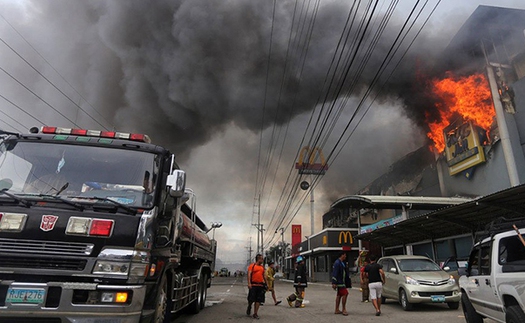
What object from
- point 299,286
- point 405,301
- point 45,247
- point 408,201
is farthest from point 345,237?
point 45,247

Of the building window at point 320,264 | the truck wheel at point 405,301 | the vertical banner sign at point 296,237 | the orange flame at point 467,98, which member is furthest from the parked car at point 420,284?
the vertical banner sign at point 296,237

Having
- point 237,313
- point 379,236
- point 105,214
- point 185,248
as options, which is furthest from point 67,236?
point 379,236

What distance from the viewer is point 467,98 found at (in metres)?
22.1

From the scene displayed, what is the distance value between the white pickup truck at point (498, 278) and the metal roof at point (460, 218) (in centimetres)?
489

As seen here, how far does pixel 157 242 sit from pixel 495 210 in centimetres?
1176

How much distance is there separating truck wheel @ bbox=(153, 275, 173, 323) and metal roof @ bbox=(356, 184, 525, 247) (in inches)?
355

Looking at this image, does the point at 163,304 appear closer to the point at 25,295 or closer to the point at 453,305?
the point at 25,295

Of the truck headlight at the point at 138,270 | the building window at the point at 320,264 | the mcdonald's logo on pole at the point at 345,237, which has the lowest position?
the truck headlight at the point at 138,270

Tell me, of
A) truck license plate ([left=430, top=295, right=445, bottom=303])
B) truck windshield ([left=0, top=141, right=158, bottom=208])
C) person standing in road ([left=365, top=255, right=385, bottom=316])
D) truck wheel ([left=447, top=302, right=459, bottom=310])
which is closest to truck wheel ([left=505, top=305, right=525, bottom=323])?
person standing in road ([left=365, top=255, right=385, bottom=316])

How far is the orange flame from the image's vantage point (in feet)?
70.0

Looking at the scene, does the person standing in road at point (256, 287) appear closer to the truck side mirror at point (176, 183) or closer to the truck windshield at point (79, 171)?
the truck side mirror at point (176, 183)

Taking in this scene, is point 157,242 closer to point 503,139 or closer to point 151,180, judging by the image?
point 151,180

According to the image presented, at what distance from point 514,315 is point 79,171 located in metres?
5.29

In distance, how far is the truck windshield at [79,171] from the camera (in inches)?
148
